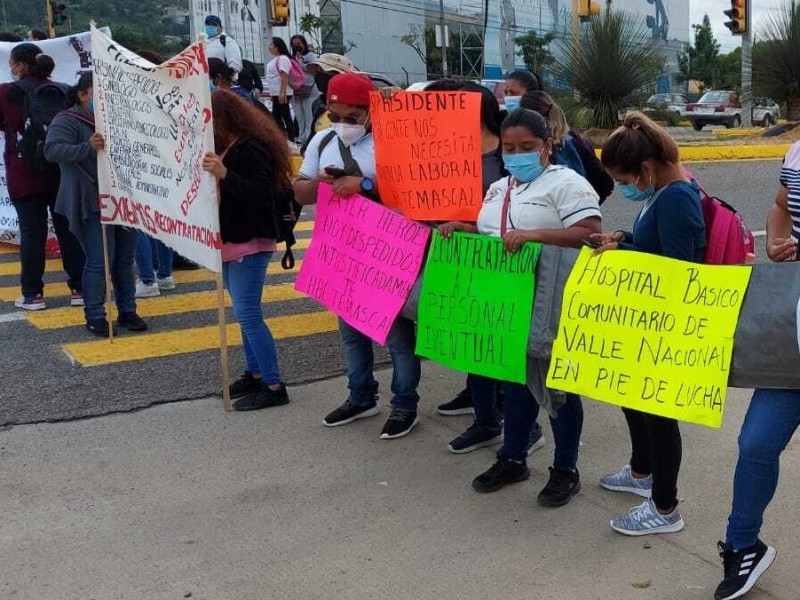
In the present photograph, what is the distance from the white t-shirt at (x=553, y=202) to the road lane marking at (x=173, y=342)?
3.23m

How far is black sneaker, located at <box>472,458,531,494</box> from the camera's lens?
4324 millimetres

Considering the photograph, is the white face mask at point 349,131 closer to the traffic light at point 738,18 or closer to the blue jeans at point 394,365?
the blue jeans at point 394,365

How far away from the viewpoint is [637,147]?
3.58 m

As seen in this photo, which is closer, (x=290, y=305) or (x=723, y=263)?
(x=723, y=263)

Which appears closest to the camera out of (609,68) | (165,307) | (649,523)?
(649,523)

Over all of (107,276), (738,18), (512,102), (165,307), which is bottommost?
(165,307)

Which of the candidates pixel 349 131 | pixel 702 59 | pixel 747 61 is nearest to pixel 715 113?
pixel 747 61

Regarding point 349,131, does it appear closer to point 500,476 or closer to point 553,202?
point 553,202

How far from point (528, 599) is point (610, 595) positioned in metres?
0.28

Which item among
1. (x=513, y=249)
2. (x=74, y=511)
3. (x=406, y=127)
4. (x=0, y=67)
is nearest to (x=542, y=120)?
(x=513, y=249)

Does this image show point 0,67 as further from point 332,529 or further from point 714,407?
point 714,407

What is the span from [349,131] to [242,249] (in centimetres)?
87

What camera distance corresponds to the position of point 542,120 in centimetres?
404

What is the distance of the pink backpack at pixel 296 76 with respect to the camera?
16125 millimetres
